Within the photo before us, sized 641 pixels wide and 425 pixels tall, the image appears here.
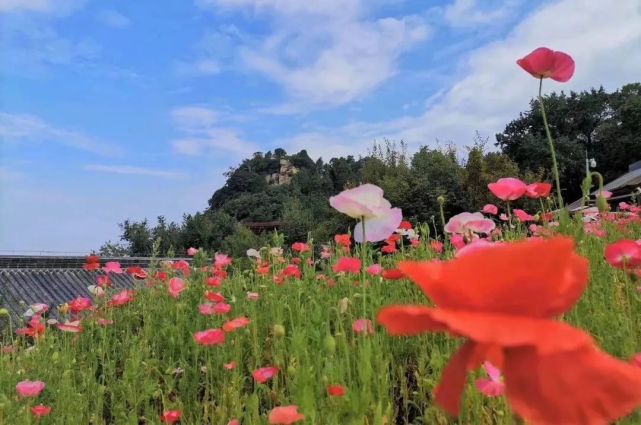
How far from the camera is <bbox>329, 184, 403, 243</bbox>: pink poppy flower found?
3.96 ft

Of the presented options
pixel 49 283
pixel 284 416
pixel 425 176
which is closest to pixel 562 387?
pixel 284 416

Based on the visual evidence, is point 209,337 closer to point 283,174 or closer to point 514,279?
point 514,279

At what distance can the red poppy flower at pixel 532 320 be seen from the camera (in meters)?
0.41

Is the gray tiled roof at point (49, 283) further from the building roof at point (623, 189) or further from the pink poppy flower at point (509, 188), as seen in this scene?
the pink poppy flower at point (509, 188)

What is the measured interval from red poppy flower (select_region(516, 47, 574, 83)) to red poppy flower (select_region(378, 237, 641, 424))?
1058mm

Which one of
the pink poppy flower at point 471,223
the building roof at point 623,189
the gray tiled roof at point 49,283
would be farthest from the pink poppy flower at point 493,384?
the gray tiled roof at point 49,283

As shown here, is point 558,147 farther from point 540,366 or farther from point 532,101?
point 540,366

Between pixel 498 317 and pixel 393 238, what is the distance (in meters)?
2.79

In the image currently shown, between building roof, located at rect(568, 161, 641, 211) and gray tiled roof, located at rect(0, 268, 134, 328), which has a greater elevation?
building roof, located at rect(568, 161, 641, 211)

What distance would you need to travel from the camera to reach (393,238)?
3186 mm

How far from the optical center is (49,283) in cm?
1967

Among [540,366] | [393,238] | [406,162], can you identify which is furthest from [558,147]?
[540,366]

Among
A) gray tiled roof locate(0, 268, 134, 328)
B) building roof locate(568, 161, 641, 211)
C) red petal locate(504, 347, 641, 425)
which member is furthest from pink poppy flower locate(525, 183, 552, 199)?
gray tiled roof locate(0, 268, 134, 328)

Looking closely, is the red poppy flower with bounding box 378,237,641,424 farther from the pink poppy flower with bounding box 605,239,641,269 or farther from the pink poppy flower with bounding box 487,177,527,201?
the pink poppy flower with bounding box 487,177,527,201
